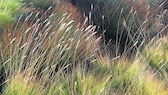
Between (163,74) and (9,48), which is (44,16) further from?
(163,74)

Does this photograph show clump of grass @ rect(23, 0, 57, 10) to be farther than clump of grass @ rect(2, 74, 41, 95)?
Yes

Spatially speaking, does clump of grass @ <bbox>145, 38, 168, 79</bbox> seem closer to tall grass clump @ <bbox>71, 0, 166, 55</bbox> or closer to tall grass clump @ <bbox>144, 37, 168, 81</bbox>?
tall grass clump @ <bbox>144, 37, 168, 81</bbox>

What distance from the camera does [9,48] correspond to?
3.35 m

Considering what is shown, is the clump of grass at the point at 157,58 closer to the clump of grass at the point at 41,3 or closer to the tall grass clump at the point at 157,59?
the tall grass clump at the point at 157,59

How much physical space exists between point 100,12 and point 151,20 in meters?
0.71

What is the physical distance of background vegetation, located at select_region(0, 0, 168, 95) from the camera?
299cm

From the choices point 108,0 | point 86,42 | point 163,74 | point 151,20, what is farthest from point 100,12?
point 163,74

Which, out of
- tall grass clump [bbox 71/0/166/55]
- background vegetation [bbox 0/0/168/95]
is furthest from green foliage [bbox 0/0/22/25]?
tall grass clump [bbox 71/0/166/55]

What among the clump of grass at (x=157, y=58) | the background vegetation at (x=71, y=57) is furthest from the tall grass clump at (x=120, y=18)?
the clump of grass at (x=157, y=58)

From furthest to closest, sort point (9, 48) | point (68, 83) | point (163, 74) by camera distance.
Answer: point (163, 74) < point (9, 48) < point (68, 83)

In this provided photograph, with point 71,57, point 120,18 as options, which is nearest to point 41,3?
point 120,18

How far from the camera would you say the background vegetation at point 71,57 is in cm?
299

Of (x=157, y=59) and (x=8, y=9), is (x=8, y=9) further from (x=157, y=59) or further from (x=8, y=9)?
(x=157, y=59)

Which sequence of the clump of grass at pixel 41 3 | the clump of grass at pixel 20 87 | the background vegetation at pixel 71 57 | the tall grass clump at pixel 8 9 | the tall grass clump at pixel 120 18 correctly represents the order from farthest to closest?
the tall grass clump at pixel 120 18 → the clump of grass at pixel 41 3 → the tall grass clump at pixel 8 9 → the background vegetation at pixel 71 57 → the clump of grass at pixel 20 87
